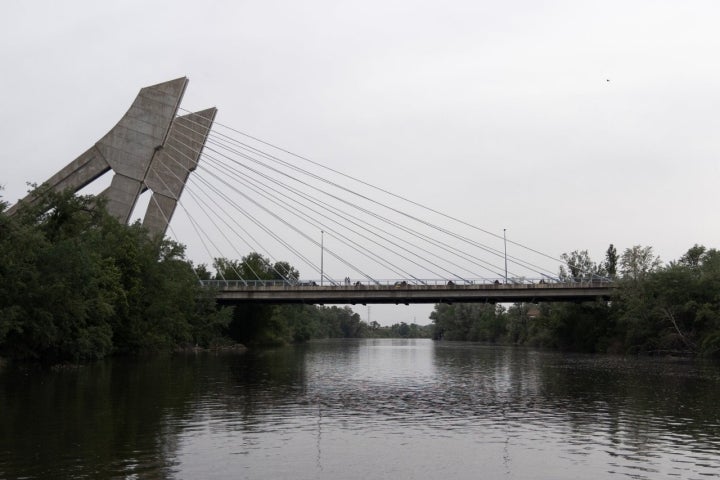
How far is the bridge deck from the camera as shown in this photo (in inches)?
3132

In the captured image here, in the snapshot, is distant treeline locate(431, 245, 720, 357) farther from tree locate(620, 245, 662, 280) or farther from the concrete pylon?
the concrete pylon

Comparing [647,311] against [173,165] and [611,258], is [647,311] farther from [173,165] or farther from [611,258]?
[173,165]

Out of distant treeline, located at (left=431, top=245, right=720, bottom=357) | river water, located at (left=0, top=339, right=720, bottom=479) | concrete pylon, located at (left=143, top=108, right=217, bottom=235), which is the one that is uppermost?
concrete pylon, located at (left=143, top=108, right=217, bottom=235)

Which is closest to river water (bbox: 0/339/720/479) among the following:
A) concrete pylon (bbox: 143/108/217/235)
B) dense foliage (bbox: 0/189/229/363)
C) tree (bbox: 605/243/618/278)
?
dense foliage (bbox: 0/189/229/363)

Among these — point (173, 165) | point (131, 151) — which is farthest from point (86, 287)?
point (173, 165)

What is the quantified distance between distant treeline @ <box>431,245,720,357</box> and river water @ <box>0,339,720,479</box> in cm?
3533

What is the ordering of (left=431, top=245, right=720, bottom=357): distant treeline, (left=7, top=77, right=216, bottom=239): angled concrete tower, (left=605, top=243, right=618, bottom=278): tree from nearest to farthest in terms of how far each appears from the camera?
Answer: (left=7, top=77, right=216, bottom=239): angled concrete tower → (left=431, top=245, right=720, bottom=357): distant treeline → (left=605, top=243, right=618, bottom=278): tree

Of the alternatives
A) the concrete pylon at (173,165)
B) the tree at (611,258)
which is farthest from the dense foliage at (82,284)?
the tree at (611,258)

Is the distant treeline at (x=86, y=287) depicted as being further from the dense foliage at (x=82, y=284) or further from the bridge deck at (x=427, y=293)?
the bridge deck at (x=427, y=293)

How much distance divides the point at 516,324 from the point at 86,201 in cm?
10671

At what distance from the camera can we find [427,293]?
79.6 m

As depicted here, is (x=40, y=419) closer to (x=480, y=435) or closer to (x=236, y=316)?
(x=480, y=435)

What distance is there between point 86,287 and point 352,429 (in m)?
31.6

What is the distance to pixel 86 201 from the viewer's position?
55.4 m
